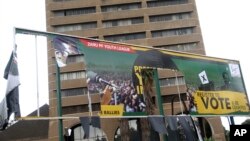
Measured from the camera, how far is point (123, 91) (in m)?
14.2

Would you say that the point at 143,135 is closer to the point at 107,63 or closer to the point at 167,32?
the point at 167,32

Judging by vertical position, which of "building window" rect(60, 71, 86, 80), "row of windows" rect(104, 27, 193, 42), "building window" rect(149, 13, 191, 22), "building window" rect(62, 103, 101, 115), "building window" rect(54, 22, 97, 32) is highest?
"building window" rect(149, 13, 191, 22)

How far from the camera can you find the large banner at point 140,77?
13.5 metres

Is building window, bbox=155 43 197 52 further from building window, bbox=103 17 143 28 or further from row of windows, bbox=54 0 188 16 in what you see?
row of windows, bbox=54 0 188 16

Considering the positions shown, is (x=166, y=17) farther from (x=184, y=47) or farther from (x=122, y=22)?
(x=122, y=22)

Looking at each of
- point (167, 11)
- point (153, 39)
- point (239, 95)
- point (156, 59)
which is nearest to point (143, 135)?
point (153, 39)

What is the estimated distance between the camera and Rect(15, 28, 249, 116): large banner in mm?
13500

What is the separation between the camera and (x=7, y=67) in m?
12.0


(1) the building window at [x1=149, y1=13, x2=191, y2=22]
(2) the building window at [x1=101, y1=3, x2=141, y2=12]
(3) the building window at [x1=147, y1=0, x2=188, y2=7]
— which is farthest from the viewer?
(3) the building window at [x1=147, y1=0, x2=188, y2=7]

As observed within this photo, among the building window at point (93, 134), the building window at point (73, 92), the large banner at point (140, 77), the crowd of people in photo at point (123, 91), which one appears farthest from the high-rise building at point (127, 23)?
the crowd of people in photo at point (123, 91)

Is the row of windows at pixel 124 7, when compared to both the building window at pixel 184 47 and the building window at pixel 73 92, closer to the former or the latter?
the building window at pixel 184 47

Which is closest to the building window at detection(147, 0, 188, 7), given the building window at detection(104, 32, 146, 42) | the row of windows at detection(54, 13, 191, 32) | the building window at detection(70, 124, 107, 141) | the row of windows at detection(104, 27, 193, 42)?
the row of windows at detection(54, 13, 191, 32)

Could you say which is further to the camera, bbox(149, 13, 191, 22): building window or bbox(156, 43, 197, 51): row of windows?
bbox(149, 13, 191, 22): building window

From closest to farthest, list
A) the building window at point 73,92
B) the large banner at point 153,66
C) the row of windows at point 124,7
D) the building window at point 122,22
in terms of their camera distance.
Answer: the large banner at point 153,66 → the building window at point 73,92 → the building window at point 122,22 → the row of windows at point 124,7
